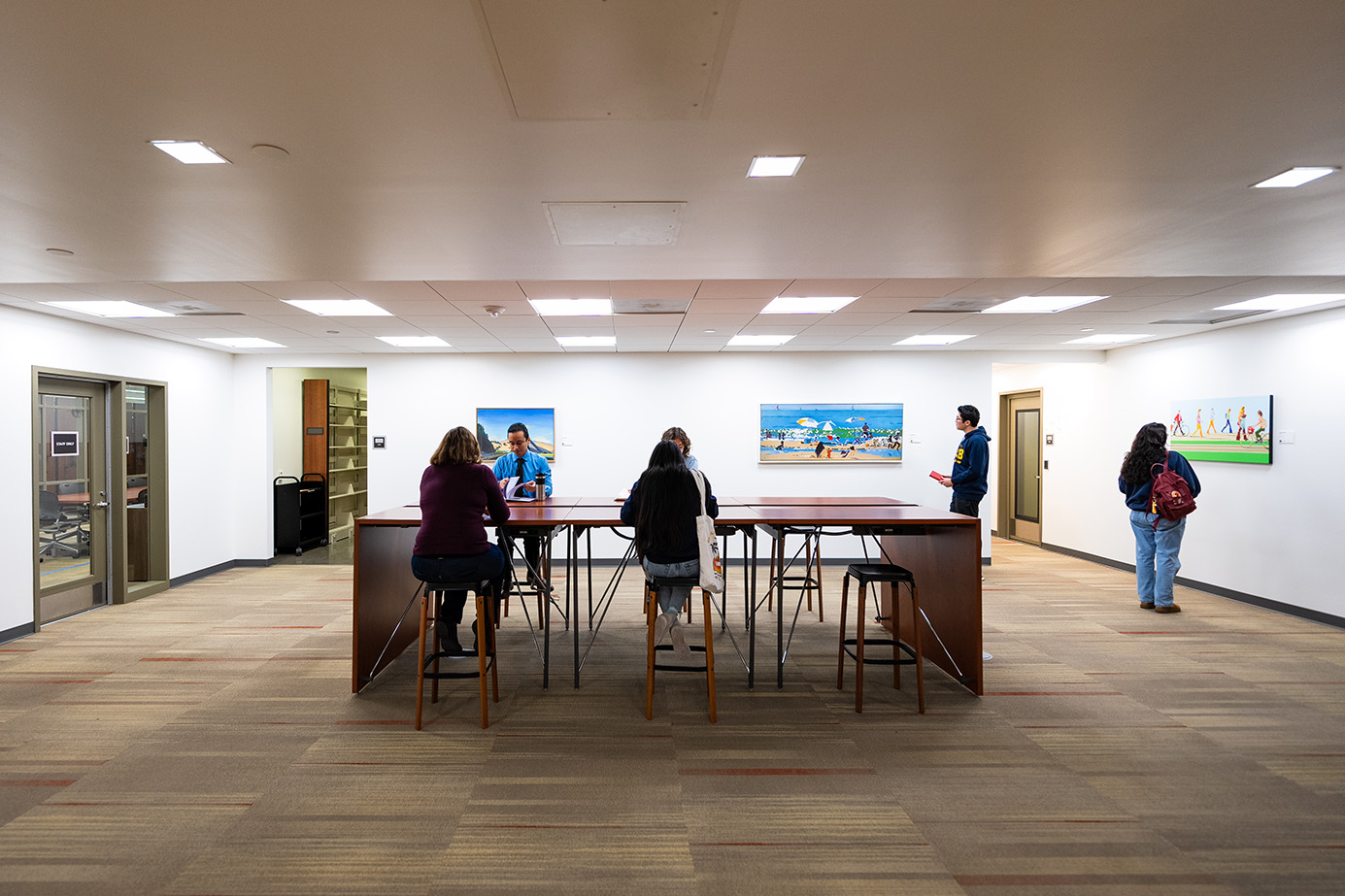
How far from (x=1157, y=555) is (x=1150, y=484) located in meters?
0.68

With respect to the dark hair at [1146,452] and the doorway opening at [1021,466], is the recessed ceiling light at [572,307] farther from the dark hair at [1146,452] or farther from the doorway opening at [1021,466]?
the doorway opening at [1021,466]

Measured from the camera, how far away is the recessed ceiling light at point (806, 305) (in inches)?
218

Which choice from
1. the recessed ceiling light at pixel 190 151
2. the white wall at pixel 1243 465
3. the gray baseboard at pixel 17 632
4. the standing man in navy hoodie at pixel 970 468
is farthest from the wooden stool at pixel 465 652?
the white wall at pixel 1243 465

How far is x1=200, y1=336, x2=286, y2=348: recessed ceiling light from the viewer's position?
728 cm

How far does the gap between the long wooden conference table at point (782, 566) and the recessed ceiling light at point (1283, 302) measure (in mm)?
3444

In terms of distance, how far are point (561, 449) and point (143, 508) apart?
4.36 meters

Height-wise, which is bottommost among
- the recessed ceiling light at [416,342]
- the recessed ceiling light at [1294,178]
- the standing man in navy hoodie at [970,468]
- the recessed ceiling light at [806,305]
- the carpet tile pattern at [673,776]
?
the carpet tile pattern at [673,776]

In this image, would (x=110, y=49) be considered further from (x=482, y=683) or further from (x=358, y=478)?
(x=358, y=478)

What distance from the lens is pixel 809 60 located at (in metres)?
1.94

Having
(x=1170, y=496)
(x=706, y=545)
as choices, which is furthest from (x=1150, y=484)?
(x=706, y=545)

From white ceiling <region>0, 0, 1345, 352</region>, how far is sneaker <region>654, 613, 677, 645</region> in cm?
211

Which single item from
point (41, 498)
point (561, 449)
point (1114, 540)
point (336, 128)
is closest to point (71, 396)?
point (41, 498)

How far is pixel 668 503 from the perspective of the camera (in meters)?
3.96

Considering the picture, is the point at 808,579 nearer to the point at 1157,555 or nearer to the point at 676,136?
the point at 1157,555
